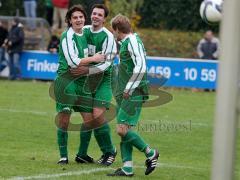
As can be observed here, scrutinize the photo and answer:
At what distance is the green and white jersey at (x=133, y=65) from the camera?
7684 mm

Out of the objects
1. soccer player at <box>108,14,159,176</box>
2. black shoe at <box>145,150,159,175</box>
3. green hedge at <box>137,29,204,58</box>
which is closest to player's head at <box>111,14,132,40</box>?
soccer player at <box>108,14,159,176</box>

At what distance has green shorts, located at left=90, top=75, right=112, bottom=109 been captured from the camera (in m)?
8.72

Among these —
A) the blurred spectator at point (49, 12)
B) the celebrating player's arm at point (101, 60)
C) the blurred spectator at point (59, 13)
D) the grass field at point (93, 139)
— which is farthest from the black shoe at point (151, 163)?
the blurred spectator at point (49, 12)

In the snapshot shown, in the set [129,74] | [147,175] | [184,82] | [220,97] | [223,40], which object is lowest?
[184,82]

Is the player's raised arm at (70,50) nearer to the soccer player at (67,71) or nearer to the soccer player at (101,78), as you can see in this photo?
the soccer player at (67,71)

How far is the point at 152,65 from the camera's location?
22.8 m

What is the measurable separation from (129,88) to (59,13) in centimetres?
2091

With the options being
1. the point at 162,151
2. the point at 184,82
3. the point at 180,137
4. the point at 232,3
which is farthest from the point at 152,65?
the point at 232,3

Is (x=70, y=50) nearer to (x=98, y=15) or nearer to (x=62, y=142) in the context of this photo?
(x=98, y=15)

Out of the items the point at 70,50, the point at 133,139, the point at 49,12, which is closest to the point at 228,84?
the point at 133,139

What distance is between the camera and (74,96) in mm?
8766

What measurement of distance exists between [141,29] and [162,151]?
1940cm

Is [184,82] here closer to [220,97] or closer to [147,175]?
[147,175]

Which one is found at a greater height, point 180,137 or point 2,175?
point 2,175
